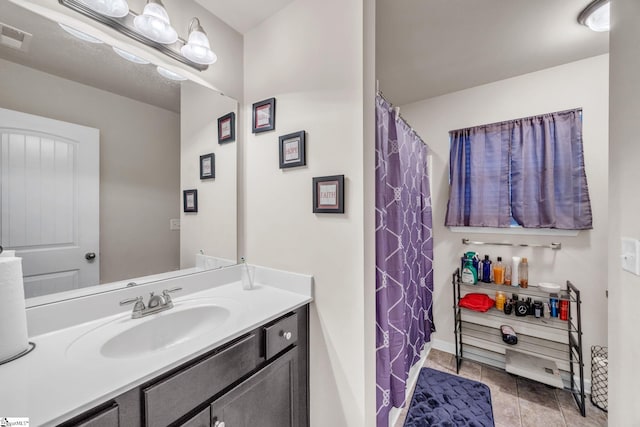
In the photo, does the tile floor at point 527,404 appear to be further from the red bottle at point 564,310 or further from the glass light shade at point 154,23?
the glass light shade at point 154,23

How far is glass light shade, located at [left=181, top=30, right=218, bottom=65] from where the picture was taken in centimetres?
125

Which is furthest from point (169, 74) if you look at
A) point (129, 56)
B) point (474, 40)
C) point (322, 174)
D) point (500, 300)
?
point (500, 300)

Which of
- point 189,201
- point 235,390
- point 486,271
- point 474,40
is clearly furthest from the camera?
point 486,271

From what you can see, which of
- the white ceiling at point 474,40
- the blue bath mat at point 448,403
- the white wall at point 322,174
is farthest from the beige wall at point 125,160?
the blue bath mat at point 448,403

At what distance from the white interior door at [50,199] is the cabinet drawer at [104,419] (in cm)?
64

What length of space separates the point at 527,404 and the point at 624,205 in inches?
65.3

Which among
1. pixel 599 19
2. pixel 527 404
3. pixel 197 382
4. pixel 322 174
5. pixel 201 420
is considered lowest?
pixel 527 404

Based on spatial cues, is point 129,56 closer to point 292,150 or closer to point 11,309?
point 292,150

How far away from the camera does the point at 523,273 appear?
2018 mm

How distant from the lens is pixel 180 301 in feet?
4.05

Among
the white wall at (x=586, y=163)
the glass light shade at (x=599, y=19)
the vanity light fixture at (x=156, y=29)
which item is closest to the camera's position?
the vanity light fixture at (x=156, y=29)

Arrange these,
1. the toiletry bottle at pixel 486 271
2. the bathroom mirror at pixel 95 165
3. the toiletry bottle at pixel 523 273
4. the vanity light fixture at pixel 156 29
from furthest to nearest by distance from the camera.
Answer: the toiletry bottle at pixel 486 271 → the toiletry bottle at pixel 523 273 → the vanity light fixture at pixel 156 29 → the bathroom mirror at pixel 95 165

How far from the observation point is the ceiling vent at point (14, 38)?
85 cm

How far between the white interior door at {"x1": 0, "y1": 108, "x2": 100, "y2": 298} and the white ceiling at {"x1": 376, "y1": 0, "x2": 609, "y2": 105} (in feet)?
5.42
